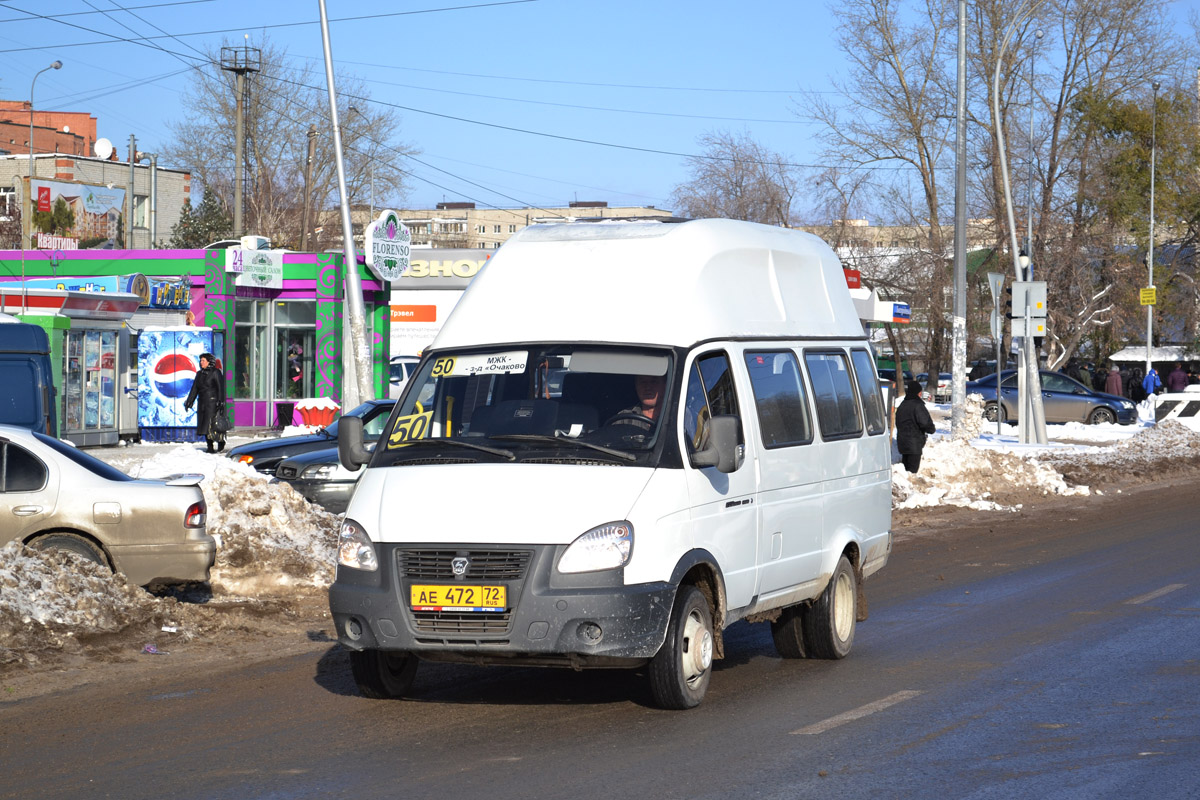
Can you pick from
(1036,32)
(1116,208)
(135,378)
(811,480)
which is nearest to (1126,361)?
(1116,208)

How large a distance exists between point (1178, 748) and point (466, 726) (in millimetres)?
3386

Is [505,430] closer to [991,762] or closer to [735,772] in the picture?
[735,772]

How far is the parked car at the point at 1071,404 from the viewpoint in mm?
38969

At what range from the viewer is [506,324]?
801 cm

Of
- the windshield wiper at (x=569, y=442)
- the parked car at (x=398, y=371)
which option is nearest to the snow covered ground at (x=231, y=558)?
the windshield wiper at (x=569, y=442)

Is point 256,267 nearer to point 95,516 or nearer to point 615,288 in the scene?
point 95,516

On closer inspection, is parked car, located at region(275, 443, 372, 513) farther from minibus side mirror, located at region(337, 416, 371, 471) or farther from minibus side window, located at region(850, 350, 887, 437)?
minibus side mirror, located at region(337, 416, 371, 471)

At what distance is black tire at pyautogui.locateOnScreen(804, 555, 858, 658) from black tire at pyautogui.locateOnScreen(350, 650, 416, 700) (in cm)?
264

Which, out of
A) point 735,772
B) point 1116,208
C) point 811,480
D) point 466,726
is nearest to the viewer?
point 735,772

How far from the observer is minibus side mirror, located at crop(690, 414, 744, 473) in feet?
24.1

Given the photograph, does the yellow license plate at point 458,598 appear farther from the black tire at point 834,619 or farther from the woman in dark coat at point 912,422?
the woman in dark coat at point 912,422

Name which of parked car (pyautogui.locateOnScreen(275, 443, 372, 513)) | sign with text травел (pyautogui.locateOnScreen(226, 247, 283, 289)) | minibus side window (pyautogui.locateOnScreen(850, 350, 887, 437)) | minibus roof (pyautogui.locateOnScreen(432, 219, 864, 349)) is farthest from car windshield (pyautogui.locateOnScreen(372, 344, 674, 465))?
sign with text травел (pyautogui.locateOnScreen(226, 247, 283, 289))

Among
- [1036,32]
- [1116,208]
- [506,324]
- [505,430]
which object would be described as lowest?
[505,430]

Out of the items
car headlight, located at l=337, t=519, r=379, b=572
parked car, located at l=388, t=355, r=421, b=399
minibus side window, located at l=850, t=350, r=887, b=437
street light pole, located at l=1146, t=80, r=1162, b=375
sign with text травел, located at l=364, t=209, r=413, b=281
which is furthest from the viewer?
street light pole, located at l=1146, t=80, r=1162, b=375
